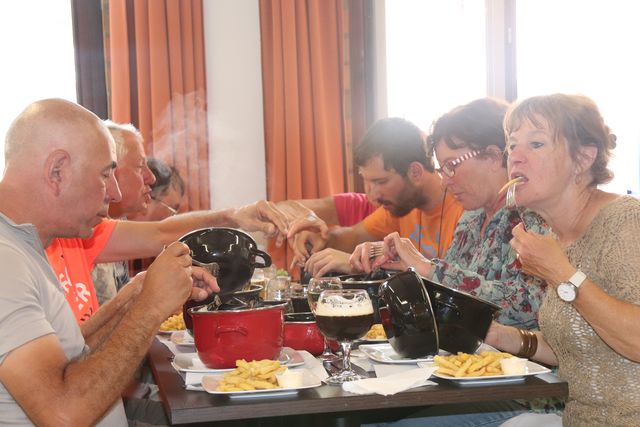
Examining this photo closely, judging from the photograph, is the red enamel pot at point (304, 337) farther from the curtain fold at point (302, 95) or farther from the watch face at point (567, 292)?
the curtain fold at point (302, 95)

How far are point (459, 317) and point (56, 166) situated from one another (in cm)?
92

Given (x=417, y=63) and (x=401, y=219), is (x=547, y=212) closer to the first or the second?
(x=401, y=219)

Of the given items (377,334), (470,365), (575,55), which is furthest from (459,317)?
(575,55)

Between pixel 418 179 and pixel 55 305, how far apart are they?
6.75ft

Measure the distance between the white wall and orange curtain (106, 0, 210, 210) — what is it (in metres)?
0.12

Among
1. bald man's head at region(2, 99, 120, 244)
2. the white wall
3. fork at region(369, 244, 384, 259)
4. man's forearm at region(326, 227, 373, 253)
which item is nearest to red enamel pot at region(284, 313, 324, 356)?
bald man's head at region(2, 99, 120, 244)

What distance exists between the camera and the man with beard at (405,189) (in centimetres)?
315

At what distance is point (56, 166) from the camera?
158 cm

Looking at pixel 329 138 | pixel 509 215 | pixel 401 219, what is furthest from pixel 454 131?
pixel 329 138

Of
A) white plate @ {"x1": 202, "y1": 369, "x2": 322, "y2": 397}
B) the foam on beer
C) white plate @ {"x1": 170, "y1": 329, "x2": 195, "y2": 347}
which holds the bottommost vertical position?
white plate @ {"x1": 170, "y1": 329, "x2": 195, "y2": 347}

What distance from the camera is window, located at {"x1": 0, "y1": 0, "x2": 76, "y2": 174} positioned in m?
4.63

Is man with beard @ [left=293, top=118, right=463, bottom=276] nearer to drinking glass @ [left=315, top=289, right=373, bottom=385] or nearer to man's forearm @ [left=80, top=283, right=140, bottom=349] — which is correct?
man's forearm @ [left=80, top=283, right=140, bottom=349]

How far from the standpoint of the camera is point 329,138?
4871 mm

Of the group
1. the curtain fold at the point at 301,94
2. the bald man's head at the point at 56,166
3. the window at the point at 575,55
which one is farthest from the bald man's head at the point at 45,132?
the window at the point at 575,55
